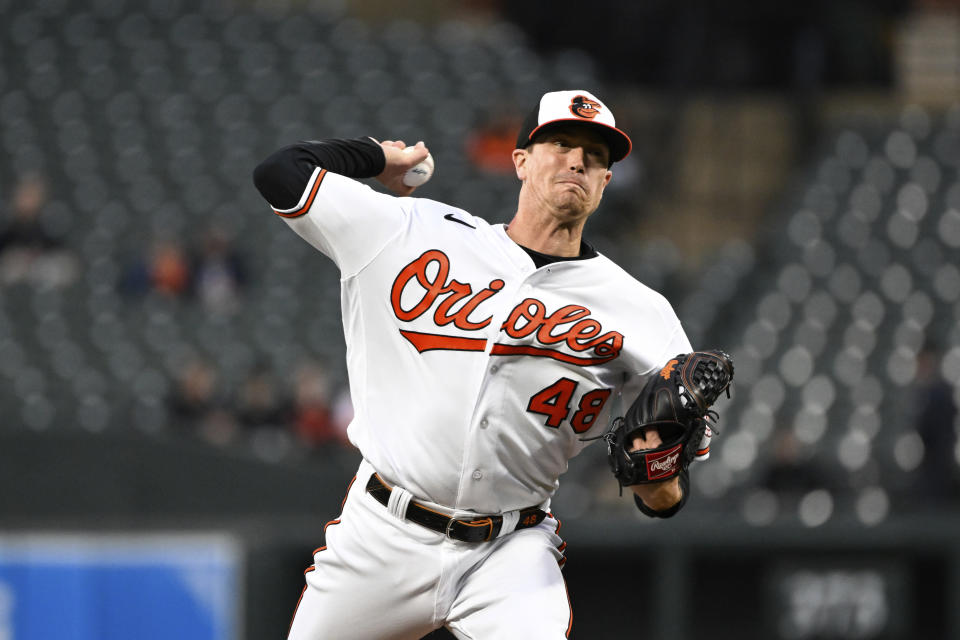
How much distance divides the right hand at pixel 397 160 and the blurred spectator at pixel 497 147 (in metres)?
7.83

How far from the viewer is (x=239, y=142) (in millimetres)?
11250

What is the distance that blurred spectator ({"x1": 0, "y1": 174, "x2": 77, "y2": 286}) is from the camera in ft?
30.2

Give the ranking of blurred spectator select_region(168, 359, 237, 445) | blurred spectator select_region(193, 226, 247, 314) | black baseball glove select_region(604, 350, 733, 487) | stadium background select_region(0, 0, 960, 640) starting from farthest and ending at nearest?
blurred spectator select_region(193, 226, 247, 314)
blurred spectator select_region(168, 359, 237, 445)
stadium background select_region(0, 0, 960, 640)
black baseball glove select_region(604, 350, 733, 487)

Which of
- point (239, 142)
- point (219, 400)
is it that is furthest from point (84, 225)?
point (219, 400)

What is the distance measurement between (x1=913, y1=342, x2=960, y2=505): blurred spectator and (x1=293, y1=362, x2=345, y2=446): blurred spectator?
334 centimetres

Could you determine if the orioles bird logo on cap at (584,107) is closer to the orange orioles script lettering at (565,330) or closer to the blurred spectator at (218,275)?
the orange orioles script lettering at (565,330)

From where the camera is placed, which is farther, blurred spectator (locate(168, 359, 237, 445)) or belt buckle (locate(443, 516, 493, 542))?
blurred spectator (locate(168, 359, 237, 445))

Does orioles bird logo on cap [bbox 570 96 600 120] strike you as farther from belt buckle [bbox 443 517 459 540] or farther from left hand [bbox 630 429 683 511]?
belt buckle [bbox 443 517 459 540]

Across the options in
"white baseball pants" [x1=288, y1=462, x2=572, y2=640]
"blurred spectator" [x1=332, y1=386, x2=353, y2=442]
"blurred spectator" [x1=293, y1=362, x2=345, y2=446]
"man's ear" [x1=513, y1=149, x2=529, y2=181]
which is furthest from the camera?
"blurred spectator" [x1=332, y1=386, x2=353, y2=442]

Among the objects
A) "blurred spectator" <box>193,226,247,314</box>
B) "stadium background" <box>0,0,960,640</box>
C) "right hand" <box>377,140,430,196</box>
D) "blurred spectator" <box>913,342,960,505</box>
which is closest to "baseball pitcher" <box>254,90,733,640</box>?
"right hand" <box>377,140,430,196</box>

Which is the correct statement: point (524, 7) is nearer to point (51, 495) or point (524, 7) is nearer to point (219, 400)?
point (219, 400)

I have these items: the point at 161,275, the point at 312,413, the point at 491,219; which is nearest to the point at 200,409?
the point at 312,413

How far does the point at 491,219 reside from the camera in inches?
411

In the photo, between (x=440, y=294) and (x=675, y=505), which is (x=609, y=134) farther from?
(x=675, y=505)
